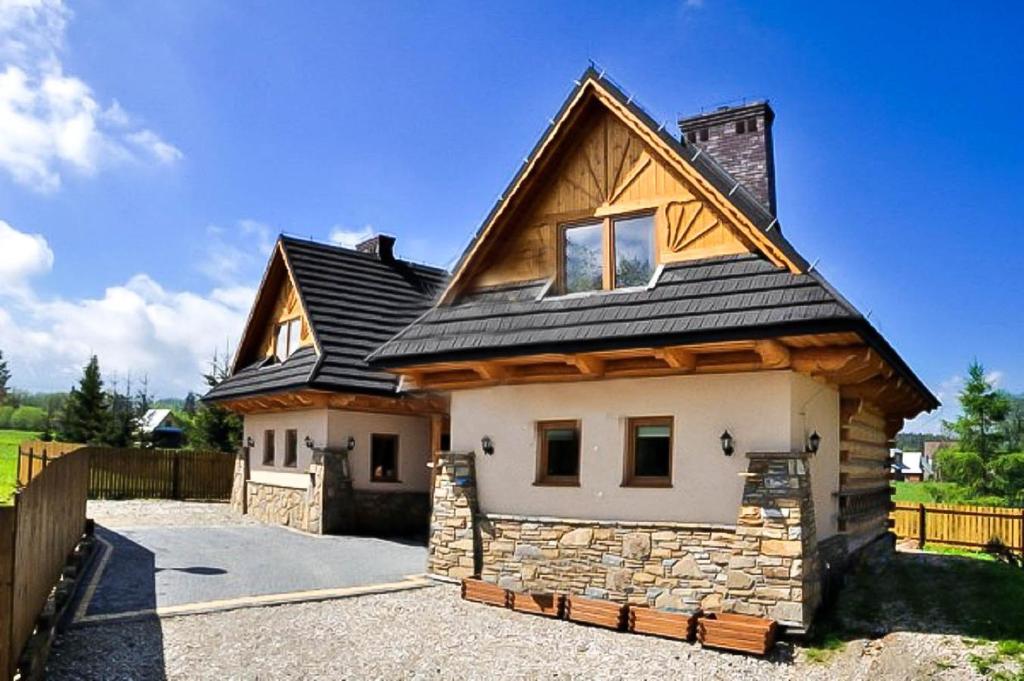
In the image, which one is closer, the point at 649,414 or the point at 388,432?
the point at 649,414

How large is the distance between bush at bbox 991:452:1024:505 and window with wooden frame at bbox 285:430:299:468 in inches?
1059

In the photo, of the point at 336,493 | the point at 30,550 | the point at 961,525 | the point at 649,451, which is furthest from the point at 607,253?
the point at 961,525

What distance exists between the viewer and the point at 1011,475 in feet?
104

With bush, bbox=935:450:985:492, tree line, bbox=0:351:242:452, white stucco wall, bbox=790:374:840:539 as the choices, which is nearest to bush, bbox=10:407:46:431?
tree line, bbox=0:351:242:452

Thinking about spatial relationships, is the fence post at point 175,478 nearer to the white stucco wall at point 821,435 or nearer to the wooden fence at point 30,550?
the wooden fence at point 30,550

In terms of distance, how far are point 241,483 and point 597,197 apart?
49.6 feet

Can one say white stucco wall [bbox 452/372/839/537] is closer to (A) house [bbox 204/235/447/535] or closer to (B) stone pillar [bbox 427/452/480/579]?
(B) stone pillar [bbox 427/452/480/579]

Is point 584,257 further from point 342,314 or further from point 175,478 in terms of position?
point 175,478

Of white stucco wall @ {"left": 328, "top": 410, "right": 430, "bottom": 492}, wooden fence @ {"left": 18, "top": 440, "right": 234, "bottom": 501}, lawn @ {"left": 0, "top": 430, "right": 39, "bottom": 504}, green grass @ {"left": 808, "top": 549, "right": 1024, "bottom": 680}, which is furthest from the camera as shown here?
wooden fence @ {"left": 18, "top": 440, "right": 234, "bottom": 501}

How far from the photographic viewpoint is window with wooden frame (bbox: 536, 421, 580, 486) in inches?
451

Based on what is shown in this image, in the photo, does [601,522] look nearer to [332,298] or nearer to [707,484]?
[707,484]

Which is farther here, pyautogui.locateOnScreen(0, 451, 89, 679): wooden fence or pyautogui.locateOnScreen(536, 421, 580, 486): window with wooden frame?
pyautogui.locateOnScreen(536, 421, 580, 486): window with wooden frame

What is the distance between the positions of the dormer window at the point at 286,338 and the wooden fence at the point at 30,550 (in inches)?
365

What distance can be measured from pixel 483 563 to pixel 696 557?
3.35m
